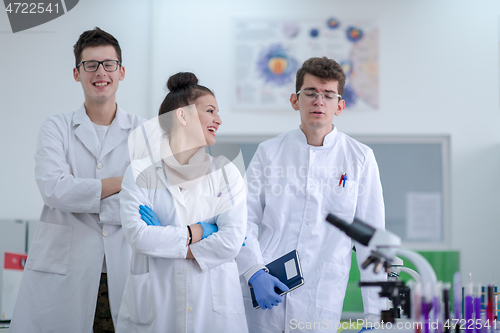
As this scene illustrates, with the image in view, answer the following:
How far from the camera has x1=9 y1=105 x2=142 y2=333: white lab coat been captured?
5.69 ft

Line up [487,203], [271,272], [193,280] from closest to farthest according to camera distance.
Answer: [193,280] < [271,272] < [487,203]

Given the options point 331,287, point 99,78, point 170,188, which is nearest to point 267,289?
point 331,287

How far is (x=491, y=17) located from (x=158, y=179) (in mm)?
3090

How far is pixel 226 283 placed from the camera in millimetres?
1553

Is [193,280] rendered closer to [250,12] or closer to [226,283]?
[226,283]

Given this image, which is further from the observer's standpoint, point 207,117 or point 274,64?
point 274,64

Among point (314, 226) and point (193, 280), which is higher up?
point (314, 226)

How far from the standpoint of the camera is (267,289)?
1.63 m

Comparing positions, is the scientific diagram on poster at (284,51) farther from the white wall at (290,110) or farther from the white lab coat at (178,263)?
the white lab coat at (178,263)

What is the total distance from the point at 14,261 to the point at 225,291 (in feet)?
7.31

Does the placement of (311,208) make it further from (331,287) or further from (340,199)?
(331,287)

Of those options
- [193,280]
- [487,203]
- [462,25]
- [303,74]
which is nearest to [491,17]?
[462,25]

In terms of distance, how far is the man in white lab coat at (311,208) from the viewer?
172cm

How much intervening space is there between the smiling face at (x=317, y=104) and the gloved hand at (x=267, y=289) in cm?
64
